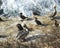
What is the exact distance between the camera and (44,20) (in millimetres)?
21688

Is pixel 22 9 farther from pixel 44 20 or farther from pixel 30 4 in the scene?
pixel 44 20

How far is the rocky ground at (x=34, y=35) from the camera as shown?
15.3 m

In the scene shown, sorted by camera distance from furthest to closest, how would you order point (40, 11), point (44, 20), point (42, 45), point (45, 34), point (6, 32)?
point (40, 11) < point (44, 20) < point (6, 32) < point (45, 34) < point (42, 45)

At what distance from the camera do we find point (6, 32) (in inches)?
730

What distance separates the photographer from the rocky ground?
15.3m

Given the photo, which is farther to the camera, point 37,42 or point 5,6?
point 5,6

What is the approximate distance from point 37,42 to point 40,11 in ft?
34.1

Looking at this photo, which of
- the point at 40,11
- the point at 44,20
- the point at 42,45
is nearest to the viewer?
the point at 42,45

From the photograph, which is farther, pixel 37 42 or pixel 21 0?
pixel 21 0

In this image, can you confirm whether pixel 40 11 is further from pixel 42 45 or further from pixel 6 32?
pixel 42 45

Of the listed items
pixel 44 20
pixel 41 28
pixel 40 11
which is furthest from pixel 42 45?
pixel 40 11

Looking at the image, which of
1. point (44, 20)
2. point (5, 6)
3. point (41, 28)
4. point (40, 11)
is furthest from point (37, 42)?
point (5, 6)

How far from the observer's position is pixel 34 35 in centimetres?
1725

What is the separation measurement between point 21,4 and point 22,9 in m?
0.73
